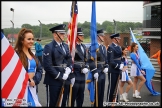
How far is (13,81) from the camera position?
2.99 metres

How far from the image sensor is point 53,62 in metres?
4.08

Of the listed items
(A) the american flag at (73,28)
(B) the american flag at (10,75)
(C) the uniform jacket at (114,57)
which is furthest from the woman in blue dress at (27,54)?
(C) the uniform jacket at (114,57)

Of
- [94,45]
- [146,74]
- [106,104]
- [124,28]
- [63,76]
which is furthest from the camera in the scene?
[124,28]

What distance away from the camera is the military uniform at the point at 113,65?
544 centimetres

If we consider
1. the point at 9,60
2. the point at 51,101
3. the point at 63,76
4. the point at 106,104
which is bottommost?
the point at 106,104

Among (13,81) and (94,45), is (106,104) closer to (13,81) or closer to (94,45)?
(94,45)

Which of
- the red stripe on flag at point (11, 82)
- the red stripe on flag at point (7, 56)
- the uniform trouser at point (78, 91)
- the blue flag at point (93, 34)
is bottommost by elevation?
the uniform trouser at point (78, 91)

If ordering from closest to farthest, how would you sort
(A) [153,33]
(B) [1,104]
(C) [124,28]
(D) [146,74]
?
(B) [1,104], (D) [146,74], (C) [124,28], (A) [153,33]

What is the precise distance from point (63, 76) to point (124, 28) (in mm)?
5555

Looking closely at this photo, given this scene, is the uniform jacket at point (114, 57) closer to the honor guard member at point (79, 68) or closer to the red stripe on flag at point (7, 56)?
the honor guard member at point (79, 68)

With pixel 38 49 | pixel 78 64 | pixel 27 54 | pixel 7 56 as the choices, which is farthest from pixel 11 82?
pixel 38 49

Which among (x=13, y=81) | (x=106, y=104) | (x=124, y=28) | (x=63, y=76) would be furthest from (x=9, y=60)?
(x=124, y=28)

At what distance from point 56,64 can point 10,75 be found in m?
1.19

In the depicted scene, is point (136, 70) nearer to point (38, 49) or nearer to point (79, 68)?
Result: point (79, 68)
